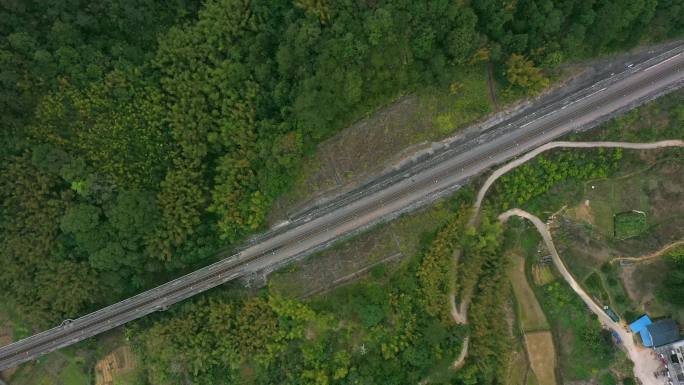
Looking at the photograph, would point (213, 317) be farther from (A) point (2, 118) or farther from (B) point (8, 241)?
(A) point (2, 118)

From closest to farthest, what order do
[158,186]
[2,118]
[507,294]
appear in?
[2,118]
[158,186]
[507,294]

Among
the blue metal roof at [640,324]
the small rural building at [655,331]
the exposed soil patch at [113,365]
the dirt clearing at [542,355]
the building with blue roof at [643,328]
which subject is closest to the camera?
the exposed soil patch at [113,365]

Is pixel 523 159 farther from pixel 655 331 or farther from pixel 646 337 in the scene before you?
pixel 646 337

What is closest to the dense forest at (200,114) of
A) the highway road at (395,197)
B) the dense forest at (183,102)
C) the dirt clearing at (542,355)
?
the dense forest at (183,102)

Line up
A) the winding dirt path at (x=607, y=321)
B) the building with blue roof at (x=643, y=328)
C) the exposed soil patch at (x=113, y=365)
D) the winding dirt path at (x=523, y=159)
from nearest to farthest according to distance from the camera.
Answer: the exposed soil patch at (x=113, y=365)
the building with blue roof at (x=643, y=328)
the winding dirt path at (x=607, y=321)
the winding dirt path at (x=523, y=159)

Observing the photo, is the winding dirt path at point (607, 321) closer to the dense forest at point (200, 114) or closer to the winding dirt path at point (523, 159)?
the winding dirt path at point (523, 159)

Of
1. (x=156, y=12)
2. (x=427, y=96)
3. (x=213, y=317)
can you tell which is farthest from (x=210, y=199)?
(x=427, y=96)

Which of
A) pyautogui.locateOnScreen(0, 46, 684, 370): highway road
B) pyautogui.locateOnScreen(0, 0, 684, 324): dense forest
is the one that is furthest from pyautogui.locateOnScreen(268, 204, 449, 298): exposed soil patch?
pyautogui.locateOnScreen(0, 0, 684, 324): dense forest
